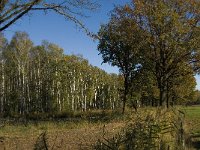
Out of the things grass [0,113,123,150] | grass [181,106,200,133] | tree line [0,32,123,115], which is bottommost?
grass [0,113,123,150]

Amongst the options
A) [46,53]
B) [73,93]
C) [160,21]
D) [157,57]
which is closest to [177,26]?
[160,21]

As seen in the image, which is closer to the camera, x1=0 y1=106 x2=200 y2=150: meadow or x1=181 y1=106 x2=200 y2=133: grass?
x1=0 y1=106 x2=200 y2=150: meadow

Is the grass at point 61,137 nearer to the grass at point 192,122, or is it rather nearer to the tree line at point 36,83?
the grass at point 192,122

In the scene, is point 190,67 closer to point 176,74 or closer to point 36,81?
point 176,74

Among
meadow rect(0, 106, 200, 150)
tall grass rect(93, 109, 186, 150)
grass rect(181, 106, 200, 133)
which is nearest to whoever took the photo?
tall grass rect(93, 109, 186, 150)

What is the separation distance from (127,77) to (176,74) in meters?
4.92

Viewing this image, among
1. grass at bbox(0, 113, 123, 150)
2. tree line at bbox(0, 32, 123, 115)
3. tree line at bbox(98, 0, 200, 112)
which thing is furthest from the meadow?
tree line at bbox(0, 32, 123, 115)

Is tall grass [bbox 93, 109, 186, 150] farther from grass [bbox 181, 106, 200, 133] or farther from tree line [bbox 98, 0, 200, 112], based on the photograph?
tree line [bbox 98, 0, 200, 112]

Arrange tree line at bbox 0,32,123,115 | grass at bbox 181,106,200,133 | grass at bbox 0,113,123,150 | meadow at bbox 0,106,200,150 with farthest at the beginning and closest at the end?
A: 1. tree line at bbox 0,32,123,115
2. grass at bbox 181,106,200,133
3. grass at bbox 0,113,123,150
4. meadow at bbox 0,106,200,150

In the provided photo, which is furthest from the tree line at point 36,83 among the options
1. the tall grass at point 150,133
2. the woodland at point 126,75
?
the tall grass at point 150,133

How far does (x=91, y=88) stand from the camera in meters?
77.2

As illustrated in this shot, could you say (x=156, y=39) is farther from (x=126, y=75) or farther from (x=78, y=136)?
(x=78, y=136)

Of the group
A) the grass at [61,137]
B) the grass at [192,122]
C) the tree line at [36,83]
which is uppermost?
the tree line at [36,83]

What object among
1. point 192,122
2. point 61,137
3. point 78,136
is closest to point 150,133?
point 78,136
